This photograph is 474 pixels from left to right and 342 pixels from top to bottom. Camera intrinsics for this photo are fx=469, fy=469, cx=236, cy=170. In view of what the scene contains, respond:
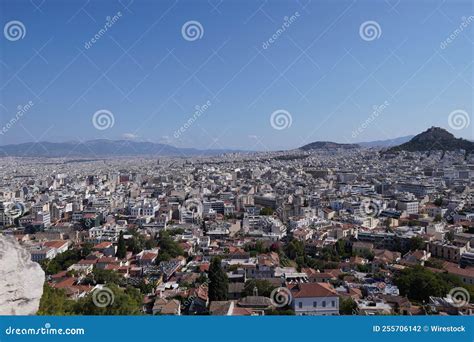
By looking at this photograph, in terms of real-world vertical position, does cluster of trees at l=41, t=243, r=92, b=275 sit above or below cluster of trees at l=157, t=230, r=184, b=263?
below

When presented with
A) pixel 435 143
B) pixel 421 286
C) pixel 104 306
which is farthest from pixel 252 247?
pixel 435 143

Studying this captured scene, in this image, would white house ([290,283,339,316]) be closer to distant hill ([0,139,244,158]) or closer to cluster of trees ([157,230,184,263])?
cluster of trees ([157,230,184,263])

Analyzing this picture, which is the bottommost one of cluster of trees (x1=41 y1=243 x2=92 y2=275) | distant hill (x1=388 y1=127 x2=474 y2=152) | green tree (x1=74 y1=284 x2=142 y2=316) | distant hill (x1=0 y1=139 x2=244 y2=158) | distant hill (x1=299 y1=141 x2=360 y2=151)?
cluster of trees (x1=41 y1=243 x2=92 y2=275)

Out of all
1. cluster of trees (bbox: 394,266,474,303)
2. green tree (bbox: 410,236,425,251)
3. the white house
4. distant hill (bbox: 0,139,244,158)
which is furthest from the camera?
distant hill (bbox: 0,139,244,158)

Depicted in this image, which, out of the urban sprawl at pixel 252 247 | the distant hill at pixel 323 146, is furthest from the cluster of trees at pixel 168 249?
the distant hill at pixel 323 146

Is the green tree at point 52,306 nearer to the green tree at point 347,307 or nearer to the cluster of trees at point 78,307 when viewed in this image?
the cluster of trees at point 78,307

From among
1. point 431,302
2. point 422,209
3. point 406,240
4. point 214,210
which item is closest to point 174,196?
point 214,210

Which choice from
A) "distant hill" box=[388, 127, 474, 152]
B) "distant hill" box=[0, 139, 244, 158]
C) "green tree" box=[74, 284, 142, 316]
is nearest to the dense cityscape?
"green tree" box=[74, 284, 142, 316]

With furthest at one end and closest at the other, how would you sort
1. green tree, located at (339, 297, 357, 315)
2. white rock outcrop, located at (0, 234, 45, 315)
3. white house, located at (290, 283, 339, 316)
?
green tree, located at (339, 297, 357, 315)
white house, located at (290, 283, 339, 316)
white rock outcrop, located at (0, 234, 45, 315)
